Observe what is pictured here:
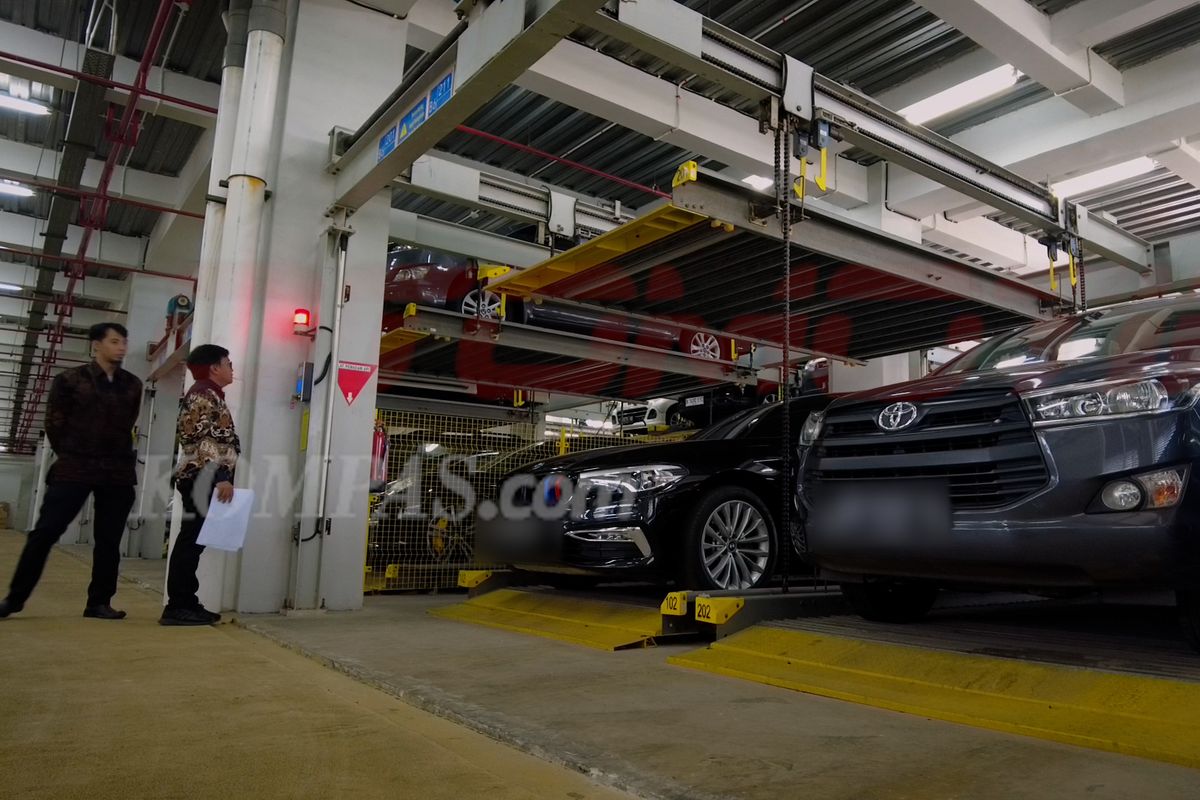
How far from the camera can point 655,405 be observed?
36.3 ft

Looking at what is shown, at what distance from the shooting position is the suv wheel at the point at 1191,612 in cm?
254

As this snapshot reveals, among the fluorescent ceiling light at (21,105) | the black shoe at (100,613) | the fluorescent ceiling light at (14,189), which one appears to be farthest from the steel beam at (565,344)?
the fluorescent ceiling light at (14,189)

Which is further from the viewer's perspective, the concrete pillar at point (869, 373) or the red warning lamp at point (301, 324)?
the concrete pillar at point (869, 373)

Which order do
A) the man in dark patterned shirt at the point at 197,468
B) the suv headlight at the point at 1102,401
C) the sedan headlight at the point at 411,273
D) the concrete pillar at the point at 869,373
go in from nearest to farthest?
1. the suv headlight at the point at 1102,401
2. the man in dark patterned shirt at the point at 197,468
3. the sedan headlight at the point at 411,273
4. the concrete pillar at the point at 869,373

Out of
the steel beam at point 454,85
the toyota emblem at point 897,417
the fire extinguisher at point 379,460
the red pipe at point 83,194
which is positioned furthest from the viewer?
the red pipe at point 83,194

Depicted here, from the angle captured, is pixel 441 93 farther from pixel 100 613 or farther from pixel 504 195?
pixel 100 613

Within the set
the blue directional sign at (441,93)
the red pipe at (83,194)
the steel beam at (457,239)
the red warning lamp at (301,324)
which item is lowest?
the red warning lamp at (301,324)

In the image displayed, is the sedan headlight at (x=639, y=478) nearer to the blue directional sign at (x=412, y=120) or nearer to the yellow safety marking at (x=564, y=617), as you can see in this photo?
the yellow safety marking at (x=564, y=617)

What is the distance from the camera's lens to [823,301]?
5656mm

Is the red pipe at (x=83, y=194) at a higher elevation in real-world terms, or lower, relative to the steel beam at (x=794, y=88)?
higher

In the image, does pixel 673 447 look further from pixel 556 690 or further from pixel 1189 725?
pixel 1189 725

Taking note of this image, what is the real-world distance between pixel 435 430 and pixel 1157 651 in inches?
209

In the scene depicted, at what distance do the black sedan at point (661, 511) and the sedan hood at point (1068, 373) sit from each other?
1.40 meters

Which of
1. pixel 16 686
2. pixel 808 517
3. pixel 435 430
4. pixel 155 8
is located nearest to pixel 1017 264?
pixel 435 430
